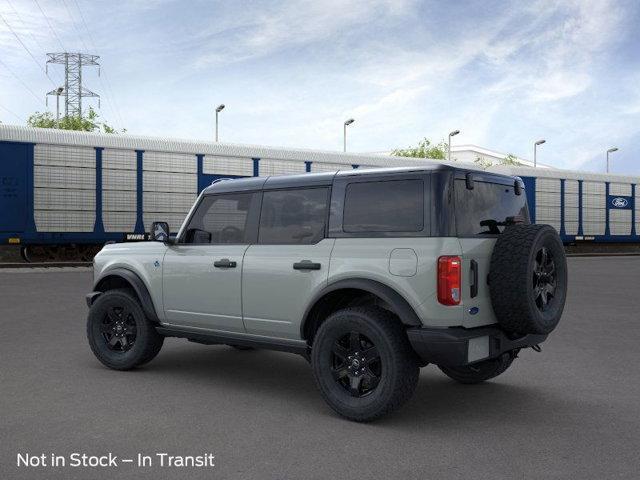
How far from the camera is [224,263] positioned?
5.88 meters

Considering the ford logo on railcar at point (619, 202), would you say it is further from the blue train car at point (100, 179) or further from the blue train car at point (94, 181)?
the blue train car at point (94, 181)

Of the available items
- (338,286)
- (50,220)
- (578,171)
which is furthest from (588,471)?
(578,171)

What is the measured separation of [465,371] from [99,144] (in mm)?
18377

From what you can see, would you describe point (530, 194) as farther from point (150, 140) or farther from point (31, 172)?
point (31, 172)

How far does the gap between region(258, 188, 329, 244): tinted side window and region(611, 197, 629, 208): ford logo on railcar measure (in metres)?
33.2

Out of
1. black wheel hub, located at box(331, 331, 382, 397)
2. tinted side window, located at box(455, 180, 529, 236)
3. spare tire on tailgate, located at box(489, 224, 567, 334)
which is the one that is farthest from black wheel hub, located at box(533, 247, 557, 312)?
black wheel hub, located at box(331, 331, 382, 397)

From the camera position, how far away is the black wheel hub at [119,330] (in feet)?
22.4

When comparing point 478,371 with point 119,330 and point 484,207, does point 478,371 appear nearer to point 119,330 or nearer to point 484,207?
point 484,207

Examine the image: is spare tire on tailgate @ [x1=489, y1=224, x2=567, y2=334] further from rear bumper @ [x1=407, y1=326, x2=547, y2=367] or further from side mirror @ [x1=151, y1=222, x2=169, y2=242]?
side mirror @ [x1=151, y1=222, x2=169, y2=242]

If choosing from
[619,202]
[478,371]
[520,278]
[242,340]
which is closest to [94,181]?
[242,340]

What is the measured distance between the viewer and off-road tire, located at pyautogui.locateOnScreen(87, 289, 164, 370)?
259 inches

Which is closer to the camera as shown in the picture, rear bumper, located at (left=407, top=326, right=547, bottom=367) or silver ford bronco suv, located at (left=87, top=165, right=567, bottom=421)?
rear bumper, located at (left=407, top=326, right=547, bottom=367)

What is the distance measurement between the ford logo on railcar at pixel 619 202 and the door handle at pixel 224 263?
3338 cm

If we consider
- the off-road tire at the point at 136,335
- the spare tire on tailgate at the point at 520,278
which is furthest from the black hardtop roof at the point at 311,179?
the off-road tire at the point at 136,335
